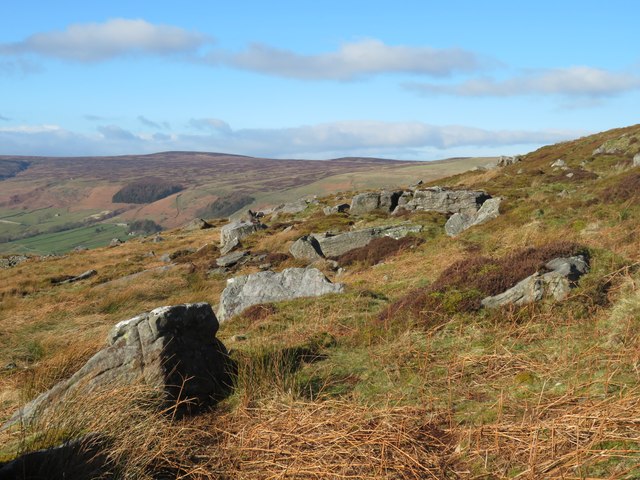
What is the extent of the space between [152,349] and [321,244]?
19782mm

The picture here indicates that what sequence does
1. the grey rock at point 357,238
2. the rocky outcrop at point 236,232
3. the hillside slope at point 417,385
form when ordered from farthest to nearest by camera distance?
the rocky outcrop at point 236,232 < the grey rock at point 357,238 < the hillside slope at point 417,385

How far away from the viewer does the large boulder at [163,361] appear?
7703 mm

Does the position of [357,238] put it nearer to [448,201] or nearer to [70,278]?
[448,201]

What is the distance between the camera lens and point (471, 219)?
2561cm

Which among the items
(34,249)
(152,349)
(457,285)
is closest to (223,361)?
(152,349)

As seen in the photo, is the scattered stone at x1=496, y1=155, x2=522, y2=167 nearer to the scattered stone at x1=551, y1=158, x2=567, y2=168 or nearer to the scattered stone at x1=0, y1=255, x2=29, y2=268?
the scattered stone at x1=551, y1=158, x2=567, y2=168

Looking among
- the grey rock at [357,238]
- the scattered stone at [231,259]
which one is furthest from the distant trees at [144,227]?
the grey rock at [357,238]

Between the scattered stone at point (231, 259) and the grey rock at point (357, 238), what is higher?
the grey rock at point (357, 238)

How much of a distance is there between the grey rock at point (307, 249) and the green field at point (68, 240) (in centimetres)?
11339

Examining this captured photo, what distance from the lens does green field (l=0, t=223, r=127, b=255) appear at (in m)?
134

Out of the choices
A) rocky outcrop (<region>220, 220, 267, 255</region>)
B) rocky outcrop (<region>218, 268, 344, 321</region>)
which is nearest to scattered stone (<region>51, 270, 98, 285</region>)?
Result: rocky outcrop (<region>220, 220, 267, 255</region>)

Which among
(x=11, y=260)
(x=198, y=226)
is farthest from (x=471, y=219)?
(x=11, y=260)

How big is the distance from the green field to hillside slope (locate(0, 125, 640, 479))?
5011 inches

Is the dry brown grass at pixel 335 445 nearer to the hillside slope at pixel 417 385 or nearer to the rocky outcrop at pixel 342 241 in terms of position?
the hillside slope at pixel 417 385
